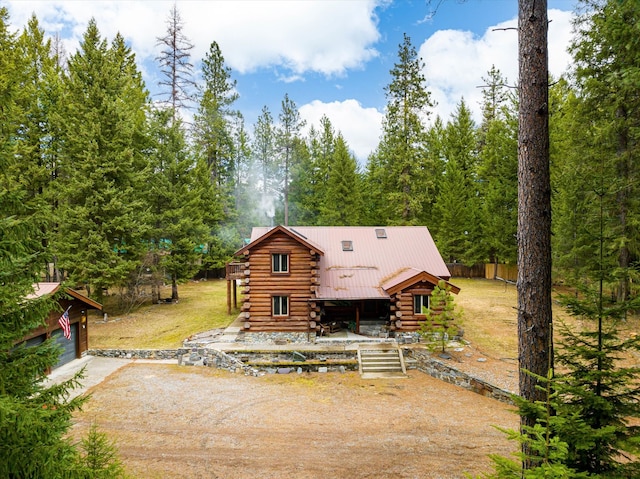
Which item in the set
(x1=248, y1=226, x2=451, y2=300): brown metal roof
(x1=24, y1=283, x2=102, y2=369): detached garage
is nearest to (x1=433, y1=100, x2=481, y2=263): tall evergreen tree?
(x1=248, y1=226, x2=451, y2=300): brown metal roof

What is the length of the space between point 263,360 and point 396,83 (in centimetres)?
2860

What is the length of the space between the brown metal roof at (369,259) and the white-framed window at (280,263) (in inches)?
53.0

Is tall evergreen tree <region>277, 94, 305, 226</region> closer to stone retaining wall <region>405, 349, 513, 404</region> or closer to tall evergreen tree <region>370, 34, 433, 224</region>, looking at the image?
tall evergreen tree <region>370, 34, 433, 224</region>

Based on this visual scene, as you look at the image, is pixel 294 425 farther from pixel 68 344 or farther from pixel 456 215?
pixel 456 215

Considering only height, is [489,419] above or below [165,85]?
below

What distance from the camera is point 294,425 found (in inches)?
436

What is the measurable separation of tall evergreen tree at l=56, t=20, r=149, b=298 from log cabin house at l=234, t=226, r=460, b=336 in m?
8.15

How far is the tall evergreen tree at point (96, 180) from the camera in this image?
21.5 metres

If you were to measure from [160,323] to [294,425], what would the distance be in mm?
13971

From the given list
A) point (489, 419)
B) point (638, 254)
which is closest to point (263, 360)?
point (489, 419)

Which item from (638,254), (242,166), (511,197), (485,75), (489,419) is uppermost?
(485,75)

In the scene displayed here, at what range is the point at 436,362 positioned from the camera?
1541 centimetres

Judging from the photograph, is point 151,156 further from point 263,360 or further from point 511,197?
point 511,197

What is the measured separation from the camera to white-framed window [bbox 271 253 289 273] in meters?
20.2
